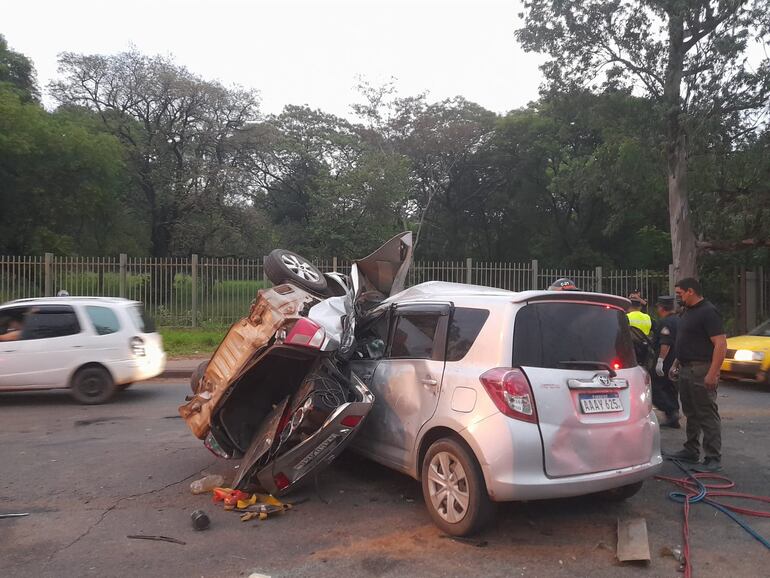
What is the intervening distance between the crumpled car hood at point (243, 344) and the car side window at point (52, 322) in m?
4.52

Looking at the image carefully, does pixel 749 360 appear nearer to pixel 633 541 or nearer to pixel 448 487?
pixel 633 541

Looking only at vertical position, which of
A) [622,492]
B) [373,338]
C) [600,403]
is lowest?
[622,492]

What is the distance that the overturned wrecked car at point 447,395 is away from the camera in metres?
3.88

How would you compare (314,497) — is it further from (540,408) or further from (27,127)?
(27,127)

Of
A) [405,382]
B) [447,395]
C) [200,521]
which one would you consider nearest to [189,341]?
[200,521]

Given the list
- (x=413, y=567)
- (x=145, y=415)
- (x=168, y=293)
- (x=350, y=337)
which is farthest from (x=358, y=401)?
(x=168, y=293)

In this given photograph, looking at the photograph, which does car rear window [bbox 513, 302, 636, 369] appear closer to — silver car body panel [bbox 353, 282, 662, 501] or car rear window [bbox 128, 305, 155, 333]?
silver car body panel [bbox 353, 282, 662, 501]

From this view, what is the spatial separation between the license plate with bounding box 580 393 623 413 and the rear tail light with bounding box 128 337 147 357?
23.6ft

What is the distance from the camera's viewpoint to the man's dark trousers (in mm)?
5547

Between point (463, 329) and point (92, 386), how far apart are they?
6784 millimetres

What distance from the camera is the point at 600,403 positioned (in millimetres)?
4105

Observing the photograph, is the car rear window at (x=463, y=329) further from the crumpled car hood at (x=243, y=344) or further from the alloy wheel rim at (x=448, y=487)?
the crumpled car hood at (x=243, y=344)

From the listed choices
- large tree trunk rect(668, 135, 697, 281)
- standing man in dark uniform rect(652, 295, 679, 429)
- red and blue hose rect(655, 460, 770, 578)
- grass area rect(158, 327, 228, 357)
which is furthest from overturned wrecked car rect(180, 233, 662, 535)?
large tree trunk rect(668, 135, 697, 281)

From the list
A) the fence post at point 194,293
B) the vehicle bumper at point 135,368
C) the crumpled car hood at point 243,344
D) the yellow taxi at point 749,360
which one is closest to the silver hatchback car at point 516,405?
the crumpled car hood at point 243,344
